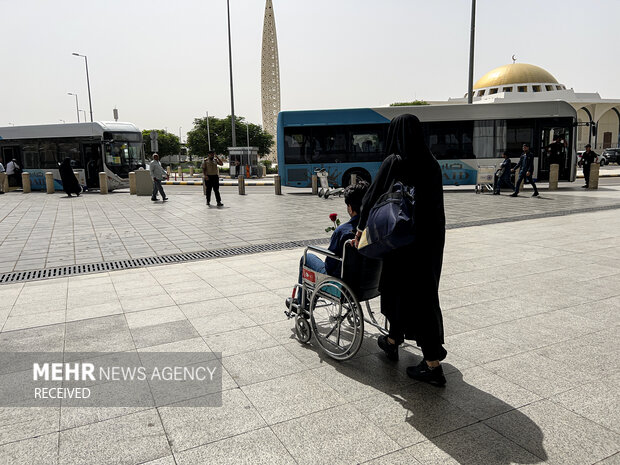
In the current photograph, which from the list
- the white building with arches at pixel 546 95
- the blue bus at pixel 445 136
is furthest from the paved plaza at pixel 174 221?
the white building with arches at pixel 546 95

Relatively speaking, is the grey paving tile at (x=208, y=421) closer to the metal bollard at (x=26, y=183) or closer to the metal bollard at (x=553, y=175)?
the metal bollard at (x=553, y=175)

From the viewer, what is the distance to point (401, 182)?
305 centimetres

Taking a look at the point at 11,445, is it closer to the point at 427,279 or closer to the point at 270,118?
the point at 427,279

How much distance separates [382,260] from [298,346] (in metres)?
1.12

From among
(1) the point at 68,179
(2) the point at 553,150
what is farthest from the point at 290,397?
(1) the point at 68,179

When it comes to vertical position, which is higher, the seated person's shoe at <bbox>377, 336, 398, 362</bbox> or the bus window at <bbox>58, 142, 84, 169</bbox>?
the bus window at <bbox>58, 142, 84, 169</bbox>

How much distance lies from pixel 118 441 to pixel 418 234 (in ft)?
6.92

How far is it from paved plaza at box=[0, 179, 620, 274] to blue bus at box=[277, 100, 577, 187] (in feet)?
6.25

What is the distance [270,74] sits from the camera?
83.4 metres

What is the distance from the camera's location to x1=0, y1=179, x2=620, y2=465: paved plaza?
2.55 m

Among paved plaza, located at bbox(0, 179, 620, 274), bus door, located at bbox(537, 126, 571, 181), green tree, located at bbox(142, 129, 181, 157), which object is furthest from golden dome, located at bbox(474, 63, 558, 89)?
paved plaza, located at bbox(0, 179, 620, 274)

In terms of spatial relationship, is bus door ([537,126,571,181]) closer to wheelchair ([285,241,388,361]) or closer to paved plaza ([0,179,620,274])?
paved plaza ([0,179,620,274])

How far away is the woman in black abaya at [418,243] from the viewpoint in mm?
3035

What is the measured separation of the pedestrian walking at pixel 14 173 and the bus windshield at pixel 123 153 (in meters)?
4.81
